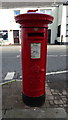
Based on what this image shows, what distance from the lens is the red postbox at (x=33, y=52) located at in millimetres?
2321

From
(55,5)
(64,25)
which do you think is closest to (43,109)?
(64,25)

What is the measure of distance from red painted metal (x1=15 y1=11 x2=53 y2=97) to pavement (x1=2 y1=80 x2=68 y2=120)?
326 mm

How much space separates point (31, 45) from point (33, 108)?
141 cm

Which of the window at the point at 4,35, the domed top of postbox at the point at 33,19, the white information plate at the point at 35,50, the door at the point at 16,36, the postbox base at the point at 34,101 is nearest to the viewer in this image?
the domed top of postbox at the point at 33,19

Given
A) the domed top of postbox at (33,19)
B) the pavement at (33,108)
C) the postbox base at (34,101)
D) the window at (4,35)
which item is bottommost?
the pavement at (33,108)

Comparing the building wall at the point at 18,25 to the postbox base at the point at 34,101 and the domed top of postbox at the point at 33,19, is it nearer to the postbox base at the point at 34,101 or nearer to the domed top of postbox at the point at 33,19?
the postbox base at the point at 34,101

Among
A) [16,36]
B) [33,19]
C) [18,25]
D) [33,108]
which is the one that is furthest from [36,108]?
[16,36]

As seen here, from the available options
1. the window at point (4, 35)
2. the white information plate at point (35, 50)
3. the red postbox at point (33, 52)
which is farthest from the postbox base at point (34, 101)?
the window at point (4, 35)

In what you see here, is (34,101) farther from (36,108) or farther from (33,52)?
(33,52)

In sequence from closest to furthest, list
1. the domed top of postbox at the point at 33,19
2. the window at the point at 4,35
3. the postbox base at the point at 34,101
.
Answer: the domed top of postbox at the point at 33,19
the postbox base at the point at 34,101
the window at the point at 4,35

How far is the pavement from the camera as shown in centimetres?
250

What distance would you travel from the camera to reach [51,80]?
440cm

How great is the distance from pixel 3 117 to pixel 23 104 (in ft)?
1.87

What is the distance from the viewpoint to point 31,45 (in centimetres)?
244
